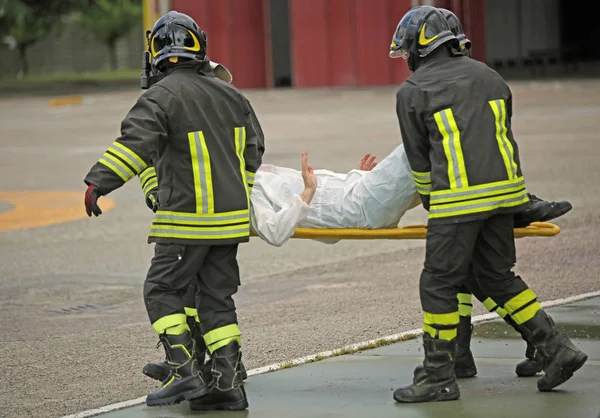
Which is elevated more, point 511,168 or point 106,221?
point 511,168

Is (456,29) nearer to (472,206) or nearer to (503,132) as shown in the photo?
(503,132)

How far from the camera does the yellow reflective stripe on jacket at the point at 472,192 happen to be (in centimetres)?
588

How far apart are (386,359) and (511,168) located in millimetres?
1569

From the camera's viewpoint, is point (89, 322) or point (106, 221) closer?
point (89, 322)

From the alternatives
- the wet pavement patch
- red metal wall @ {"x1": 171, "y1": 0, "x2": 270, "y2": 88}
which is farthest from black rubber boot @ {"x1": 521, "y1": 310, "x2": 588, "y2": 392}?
red metal wall @ {"x1": 171, "y1": 0, "x2": 270, "y2": 88}

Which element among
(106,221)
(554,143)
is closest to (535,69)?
(554,143)

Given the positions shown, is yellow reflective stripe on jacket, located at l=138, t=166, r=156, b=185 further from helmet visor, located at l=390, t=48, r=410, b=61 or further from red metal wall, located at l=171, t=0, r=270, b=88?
red metal wall, located at l=171, t=0, r=270, b=88

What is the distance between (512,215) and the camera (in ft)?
20.1

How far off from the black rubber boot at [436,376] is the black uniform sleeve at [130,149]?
5.26 ft

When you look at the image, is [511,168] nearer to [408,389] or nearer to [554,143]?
[408,389]

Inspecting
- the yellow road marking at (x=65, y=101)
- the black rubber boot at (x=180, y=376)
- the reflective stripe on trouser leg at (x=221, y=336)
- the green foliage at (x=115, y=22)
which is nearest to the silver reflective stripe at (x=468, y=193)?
the reflective stripe on trouser leg at (x=221, y=336)

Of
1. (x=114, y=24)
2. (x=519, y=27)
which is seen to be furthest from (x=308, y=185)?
(x=114, y=24)

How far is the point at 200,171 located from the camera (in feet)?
19.5

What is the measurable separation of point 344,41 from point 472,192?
3136cm
